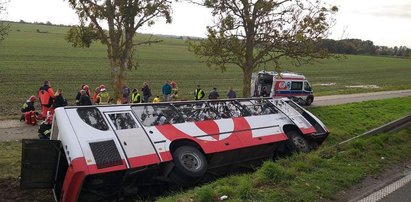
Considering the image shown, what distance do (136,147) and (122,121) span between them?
72 centimetres

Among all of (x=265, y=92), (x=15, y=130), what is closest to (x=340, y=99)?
(x=265, y=92)

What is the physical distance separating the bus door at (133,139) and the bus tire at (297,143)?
4188 mm

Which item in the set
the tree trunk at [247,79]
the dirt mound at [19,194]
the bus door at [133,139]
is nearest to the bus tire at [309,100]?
the tree trunk at [247,79]

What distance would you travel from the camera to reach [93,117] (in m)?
8.34

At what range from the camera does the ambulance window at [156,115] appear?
8.94 meters

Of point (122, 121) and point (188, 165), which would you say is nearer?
point (122, 121)

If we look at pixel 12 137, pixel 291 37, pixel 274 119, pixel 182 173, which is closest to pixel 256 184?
pixel 182 173

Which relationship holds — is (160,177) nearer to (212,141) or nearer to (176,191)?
(176,191)

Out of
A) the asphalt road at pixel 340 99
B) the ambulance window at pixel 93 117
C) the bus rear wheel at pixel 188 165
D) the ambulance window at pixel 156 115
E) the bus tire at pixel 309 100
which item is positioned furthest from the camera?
the asphalt road at pixel 340 99

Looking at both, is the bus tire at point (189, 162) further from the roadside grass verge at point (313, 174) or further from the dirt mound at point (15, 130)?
the dirt mound at point (15, 130)

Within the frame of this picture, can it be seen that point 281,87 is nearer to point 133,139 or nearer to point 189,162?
point 189,162

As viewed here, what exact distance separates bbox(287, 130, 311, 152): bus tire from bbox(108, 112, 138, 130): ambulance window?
4460 millimetres

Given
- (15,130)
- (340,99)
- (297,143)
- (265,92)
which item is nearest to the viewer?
(297,143)

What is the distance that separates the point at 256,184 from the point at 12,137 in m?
10.5
